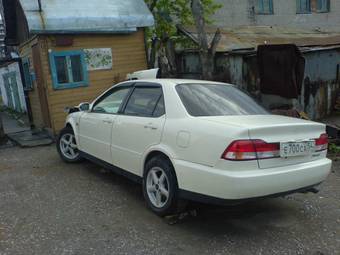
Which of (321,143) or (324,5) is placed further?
(324,5)

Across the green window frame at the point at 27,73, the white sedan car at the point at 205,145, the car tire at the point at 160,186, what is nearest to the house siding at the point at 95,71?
the green window frame at the point at 27,73

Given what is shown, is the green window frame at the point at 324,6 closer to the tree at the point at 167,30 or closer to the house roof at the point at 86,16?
the tree at the point at 167,30

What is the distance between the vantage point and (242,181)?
3408mm

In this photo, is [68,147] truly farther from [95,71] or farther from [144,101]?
[95,71]

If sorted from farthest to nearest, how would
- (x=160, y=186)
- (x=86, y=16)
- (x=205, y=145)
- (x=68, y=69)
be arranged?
(x=68, y=69)
(x=86, y=16)
(x=160, y=186)
(x=205, y=145)

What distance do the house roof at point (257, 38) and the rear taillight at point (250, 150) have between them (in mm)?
6611

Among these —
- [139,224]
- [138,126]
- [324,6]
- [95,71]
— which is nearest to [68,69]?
[95,71]

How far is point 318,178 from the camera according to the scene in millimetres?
3961

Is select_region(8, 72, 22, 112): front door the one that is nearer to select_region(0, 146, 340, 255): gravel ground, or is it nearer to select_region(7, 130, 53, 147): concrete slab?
select_region(7, 130, 53, 147): concrete slab

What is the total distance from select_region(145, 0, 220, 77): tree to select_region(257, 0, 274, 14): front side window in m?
5.85

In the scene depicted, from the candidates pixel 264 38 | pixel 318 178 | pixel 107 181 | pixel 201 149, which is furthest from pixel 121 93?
pixel 264 38

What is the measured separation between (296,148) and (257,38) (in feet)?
31.7

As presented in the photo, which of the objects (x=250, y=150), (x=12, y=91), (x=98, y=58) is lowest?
(x=12, y=91)

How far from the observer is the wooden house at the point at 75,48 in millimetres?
9102
